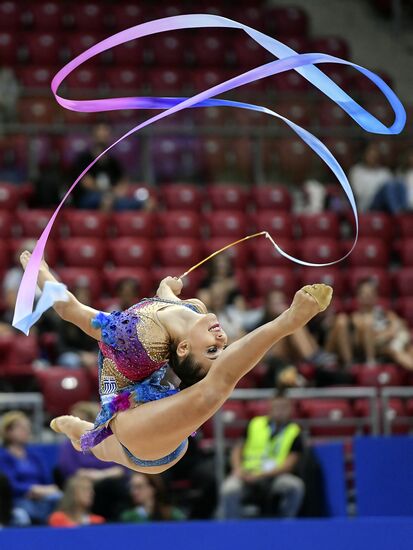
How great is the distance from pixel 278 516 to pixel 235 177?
446 cm

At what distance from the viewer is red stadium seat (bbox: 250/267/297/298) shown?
9.26m

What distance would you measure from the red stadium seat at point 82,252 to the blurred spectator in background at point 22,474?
2332 millimetres

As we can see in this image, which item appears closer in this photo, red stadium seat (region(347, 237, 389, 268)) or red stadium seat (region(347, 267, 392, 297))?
red stadium seat (region(347, 267, 392, 297))

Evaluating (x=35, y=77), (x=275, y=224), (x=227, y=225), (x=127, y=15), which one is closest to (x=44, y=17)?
(x=127, y=15)

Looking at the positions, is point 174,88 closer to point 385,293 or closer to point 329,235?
point 329,235

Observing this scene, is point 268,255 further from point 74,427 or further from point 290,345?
point 74,427

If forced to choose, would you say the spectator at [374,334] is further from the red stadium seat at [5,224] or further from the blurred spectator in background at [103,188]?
the red stadium seat at [5,224]

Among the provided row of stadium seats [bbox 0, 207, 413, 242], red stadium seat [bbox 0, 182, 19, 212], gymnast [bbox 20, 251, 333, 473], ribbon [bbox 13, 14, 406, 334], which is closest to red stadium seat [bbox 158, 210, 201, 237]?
row of stadium seats [bbox 0, 207, 413, 242]

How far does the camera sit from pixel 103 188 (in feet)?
31.9

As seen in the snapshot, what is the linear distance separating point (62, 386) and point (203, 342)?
3686 mm

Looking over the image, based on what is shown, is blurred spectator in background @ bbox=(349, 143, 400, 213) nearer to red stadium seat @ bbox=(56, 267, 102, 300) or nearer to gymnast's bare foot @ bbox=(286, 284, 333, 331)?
red stadium seat @ bbox=(56, 267, 102, 300)

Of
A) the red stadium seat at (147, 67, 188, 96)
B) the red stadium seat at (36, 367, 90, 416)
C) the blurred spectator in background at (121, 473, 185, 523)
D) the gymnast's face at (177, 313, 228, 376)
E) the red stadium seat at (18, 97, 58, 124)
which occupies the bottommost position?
the blurred spectator in background at (121, 473, 185, 523)

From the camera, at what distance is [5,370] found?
7648mm

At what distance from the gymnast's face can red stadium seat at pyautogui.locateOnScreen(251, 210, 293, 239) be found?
5628 mm
